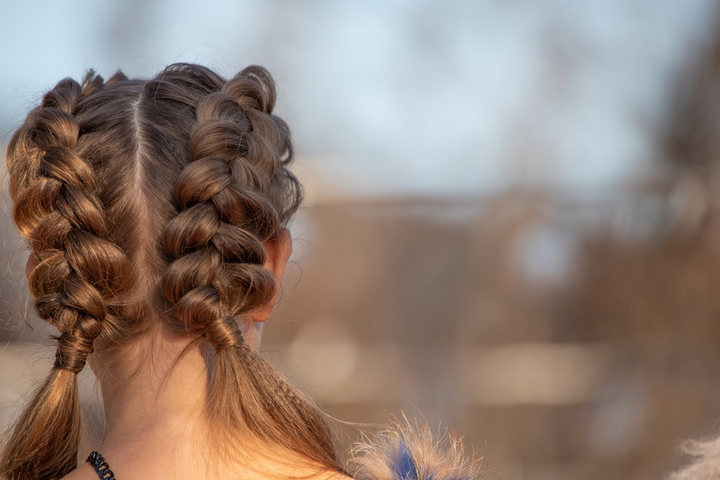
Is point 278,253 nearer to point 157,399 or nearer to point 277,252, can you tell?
point 277,252

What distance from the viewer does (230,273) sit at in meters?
0.61

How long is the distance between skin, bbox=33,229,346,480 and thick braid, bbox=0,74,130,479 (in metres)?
0.05

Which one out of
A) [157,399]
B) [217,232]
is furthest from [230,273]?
[157,399]

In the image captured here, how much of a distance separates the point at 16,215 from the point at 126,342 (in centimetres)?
19

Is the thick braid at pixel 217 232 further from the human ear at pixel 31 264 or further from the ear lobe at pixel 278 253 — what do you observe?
the human ear at pixel 31 264

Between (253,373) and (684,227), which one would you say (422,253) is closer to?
(684,227)

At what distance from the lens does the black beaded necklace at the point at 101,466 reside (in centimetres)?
60

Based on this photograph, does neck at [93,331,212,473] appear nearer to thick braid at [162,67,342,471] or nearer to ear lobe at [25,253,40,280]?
thick braid at [162,67,342,471]

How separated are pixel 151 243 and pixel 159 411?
190 millimetres

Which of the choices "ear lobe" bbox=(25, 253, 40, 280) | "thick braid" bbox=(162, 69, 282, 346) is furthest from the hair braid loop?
"ear lobe" bbox=(25, 253, 40, 280)

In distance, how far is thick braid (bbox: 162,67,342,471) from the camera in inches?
23.8

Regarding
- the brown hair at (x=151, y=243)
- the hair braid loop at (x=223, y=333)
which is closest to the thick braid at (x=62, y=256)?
the brown hair at (x=151, y=243)

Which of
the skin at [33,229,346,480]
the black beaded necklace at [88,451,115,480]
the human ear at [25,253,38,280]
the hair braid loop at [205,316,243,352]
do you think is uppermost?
the human ear at [25,253,38,280]

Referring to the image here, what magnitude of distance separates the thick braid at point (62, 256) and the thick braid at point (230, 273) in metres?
0.08
